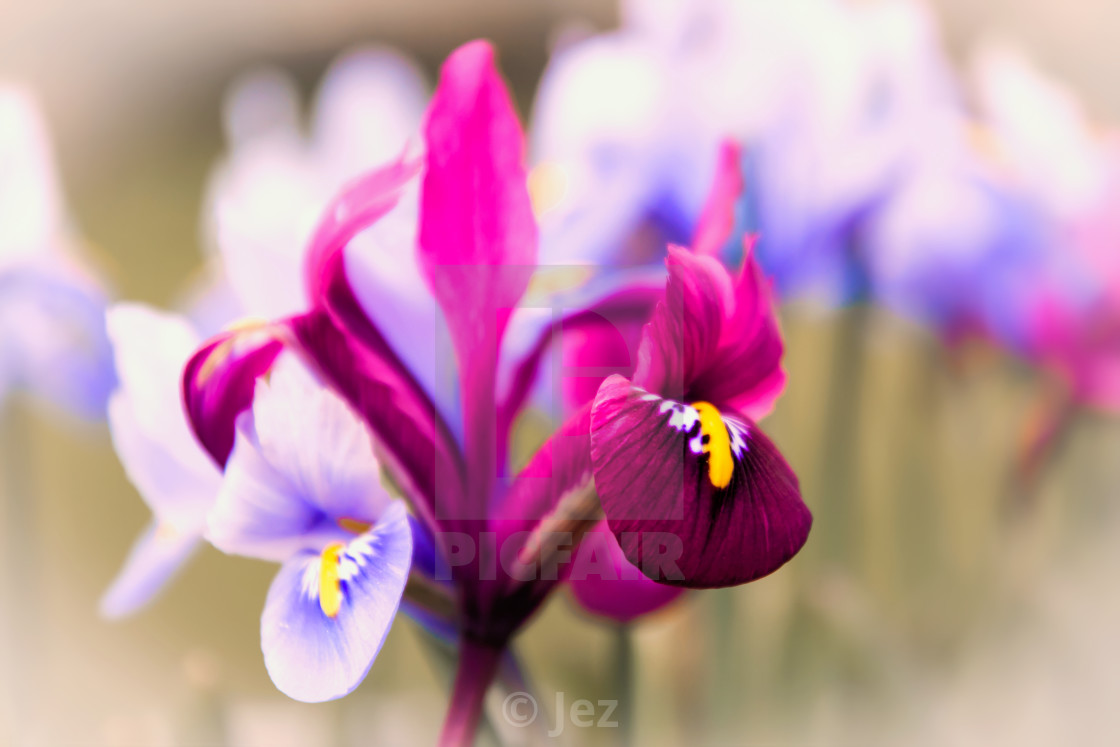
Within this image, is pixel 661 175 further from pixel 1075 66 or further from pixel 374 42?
pixel 374 42

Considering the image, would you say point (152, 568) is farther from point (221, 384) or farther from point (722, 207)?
point (722, 207)

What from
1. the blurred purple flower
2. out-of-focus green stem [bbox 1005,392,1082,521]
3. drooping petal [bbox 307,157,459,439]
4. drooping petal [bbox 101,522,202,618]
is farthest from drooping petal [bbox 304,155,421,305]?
out-of-focus green stem [bbox 1005,392,1082,521]

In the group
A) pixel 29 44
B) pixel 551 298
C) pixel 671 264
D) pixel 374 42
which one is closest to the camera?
pixel 671 264

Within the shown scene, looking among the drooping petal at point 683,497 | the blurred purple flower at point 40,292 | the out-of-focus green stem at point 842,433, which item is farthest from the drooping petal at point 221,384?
the out-of-focus green stem at point 842,433

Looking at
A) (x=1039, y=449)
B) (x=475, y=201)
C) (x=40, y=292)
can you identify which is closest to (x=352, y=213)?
(x=475, y=201)

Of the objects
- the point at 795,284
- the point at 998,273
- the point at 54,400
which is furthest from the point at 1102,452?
the point at 54,400

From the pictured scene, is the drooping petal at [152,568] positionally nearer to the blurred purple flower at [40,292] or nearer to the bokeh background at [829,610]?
the bokeh background at [829,610]
